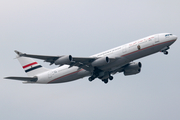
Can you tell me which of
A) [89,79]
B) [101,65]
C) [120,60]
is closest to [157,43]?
[120,60]

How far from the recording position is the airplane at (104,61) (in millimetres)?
44188

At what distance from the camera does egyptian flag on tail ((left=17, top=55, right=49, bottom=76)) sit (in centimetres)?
5435

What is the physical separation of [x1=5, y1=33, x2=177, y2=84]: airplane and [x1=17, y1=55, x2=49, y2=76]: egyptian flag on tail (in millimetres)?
1538

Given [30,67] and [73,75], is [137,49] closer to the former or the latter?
[73,75]

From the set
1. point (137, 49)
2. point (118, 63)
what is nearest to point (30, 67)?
point (118, 63)

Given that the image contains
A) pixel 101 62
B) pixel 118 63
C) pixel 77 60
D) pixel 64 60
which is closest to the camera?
pixel 64 60

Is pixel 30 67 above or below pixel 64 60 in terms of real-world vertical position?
above

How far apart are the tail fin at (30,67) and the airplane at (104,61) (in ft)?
5.02

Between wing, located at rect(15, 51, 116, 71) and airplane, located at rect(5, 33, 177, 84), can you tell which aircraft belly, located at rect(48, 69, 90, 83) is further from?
wing, located at rect(15, 51, 116, 71)

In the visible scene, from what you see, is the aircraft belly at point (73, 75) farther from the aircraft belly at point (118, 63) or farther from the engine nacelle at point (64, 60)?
the engine nacelle at point (64, 60)

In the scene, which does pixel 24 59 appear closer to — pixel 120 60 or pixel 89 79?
pixel 89 79

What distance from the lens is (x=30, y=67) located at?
182 feet

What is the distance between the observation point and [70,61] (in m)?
43.3

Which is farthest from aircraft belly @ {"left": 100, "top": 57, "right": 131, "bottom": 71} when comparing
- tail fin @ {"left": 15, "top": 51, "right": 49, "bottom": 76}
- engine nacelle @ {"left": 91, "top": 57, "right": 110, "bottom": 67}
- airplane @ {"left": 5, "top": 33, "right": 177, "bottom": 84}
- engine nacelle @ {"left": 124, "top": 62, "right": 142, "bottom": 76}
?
tail fin @ {"left": 15, "top": 51, "right": 49, "bottom": 76}
